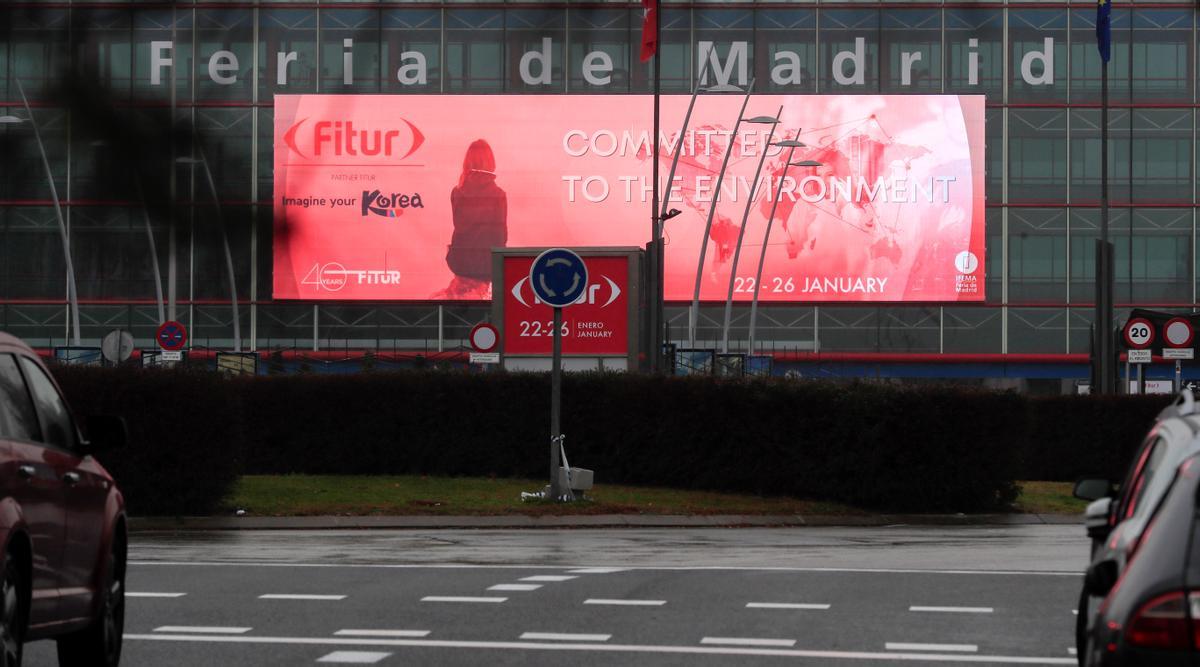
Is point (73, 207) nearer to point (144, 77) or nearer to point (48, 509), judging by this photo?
point (144, 77)

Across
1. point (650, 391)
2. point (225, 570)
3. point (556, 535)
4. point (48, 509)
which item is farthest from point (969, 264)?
point (48, 509)

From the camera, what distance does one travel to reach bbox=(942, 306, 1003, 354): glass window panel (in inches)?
3095

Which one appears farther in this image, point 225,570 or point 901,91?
point 225,570

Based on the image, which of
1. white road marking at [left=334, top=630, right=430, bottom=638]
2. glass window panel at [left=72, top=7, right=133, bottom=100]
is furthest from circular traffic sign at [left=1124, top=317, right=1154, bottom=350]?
glass window panel at [left=72, top=7, right=133, bottom=100]

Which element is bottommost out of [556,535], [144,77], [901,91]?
[556,535]

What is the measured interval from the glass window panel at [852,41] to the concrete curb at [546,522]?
18178 millimetres

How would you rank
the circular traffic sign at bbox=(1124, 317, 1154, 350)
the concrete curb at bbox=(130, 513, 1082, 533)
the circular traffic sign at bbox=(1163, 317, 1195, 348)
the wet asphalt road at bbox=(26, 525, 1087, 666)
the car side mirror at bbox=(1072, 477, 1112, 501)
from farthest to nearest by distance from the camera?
the circular traffic sign at bbox=(1124, 317, 1154, 350) < the circular traffic sign at bbox=(1163, 317, 1195, 348) < the concrete curb at bbox=(130, 513, 1082, 533) < the wet asphalt road at bbox=(26, 525, 1087, 666) < the car side mirror at bbox=(1072, 477, 1112, 501)

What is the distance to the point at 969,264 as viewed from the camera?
240 ft

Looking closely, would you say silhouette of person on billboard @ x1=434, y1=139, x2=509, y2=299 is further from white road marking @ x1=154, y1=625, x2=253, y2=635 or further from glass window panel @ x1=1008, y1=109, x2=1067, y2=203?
white road marking @ x1=154, y1=625, x2=253, y2=635

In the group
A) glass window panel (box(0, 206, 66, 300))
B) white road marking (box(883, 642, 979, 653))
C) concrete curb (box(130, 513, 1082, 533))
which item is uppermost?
glass window panel (box(0, 206, 66, 300))

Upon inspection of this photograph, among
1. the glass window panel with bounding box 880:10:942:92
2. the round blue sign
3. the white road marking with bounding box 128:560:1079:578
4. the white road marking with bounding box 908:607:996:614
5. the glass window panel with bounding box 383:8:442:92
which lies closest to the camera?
the glass window panel with bounding box 383:8:442:92

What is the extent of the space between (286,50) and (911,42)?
67.0 inches

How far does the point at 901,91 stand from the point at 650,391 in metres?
20.8

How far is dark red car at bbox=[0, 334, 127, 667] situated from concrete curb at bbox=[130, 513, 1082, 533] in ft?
→ 43.3
